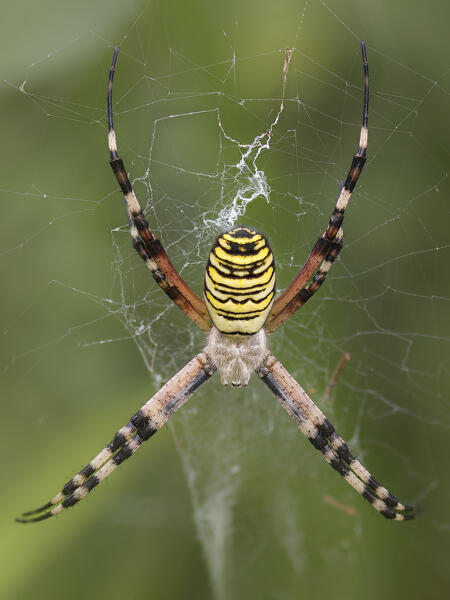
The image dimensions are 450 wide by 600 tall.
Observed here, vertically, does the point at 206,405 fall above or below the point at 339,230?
above

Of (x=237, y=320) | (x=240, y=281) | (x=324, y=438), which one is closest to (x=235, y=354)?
(x=237, y=320)

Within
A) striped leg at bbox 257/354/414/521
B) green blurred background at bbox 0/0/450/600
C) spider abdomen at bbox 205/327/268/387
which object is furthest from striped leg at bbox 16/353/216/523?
striped leg at bbox 257/354/414/521

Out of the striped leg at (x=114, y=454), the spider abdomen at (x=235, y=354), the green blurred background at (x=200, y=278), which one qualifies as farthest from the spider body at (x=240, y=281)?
the green blurred background at (x=200, y=278)

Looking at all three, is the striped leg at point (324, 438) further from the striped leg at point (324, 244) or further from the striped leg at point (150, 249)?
the striped leg at point (150, 249)

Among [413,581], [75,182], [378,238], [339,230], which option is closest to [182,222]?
[75,182]

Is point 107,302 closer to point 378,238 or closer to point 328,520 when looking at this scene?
point 378,238

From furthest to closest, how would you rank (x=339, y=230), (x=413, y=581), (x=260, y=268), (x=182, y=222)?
(x=413, y=581)
(x=182, y=222)
(x=339, y=230)
(x=260, y=268)
